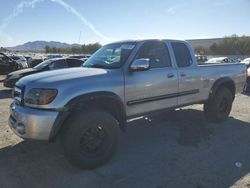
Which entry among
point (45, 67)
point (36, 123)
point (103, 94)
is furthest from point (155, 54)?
point (45, 67)

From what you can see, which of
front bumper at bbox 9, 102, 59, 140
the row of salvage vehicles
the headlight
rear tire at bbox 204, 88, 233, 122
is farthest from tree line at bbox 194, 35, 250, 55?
front bumper at bbox 9, 102, 59, 140

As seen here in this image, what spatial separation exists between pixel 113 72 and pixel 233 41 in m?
45.4

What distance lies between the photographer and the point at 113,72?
4.61 m

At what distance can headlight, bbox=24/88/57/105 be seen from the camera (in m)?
3.97

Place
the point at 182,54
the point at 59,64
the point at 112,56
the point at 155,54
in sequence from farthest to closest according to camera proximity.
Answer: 1. the point at 59,64
2. the point at 182,54
3. the point at 155,54
4. the point at 112,56

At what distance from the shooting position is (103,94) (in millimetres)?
4359

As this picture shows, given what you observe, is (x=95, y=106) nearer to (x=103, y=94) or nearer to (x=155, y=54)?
(x=103, y=94)

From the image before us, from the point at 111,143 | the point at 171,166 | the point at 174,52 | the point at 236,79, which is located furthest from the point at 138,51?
the point at 236,79

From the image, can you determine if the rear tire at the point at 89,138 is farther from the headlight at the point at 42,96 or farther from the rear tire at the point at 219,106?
the rear tire at the point at 219,106

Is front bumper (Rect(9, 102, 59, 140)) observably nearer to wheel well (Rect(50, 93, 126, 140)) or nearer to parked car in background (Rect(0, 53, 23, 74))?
wheel well (Rect(50, 93, 126, 140))

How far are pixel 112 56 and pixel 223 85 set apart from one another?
10.1 ft

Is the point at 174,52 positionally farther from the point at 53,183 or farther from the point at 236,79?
the point at 53,183

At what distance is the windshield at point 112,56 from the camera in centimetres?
493

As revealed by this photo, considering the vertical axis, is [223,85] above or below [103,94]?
below
